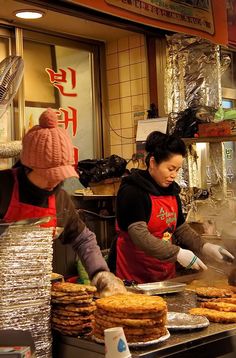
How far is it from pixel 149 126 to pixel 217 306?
2888 millimetres

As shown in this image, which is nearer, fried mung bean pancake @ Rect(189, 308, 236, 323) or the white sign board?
fried mung bean pancake @ Rect(189, 308, 236, 323)

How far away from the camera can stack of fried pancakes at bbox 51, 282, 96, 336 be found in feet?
7.45

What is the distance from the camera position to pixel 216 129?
4855 mm

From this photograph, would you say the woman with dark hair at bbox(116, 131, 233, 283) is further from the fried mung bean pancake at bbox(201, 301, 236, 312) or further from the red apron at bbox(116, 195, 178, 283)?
the fried mung bean pancake at bbox(201, 301, 236, 312)

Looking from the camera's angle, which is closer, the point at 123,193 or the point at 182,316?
the point at 182,316

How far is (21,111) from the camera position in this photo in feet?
16.2

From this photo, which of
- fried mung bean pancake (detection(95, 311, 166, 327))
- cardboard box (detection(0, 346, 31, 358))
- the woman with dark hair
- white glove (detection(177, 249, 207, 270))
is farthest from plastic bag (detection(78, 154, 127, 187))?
cardboard box (detection(0, 346, 31, 358))

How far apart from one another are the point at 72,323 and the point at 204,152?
3.36 meters

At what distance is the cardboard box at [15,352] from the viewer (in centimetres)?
183

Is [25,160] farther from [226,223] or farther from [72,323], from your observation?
[226,223]

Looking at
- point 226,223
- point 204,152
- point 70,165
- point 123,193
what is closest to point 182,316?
point 70,165

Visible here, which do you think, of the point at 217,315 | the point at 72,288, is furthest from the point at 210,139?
the point at 72,288

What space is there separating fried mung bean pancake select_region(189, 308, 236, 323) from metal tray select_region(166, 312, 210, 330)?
0.07 m

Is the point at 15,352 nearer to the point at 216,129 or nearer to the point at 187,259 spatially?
the point at 187,259
